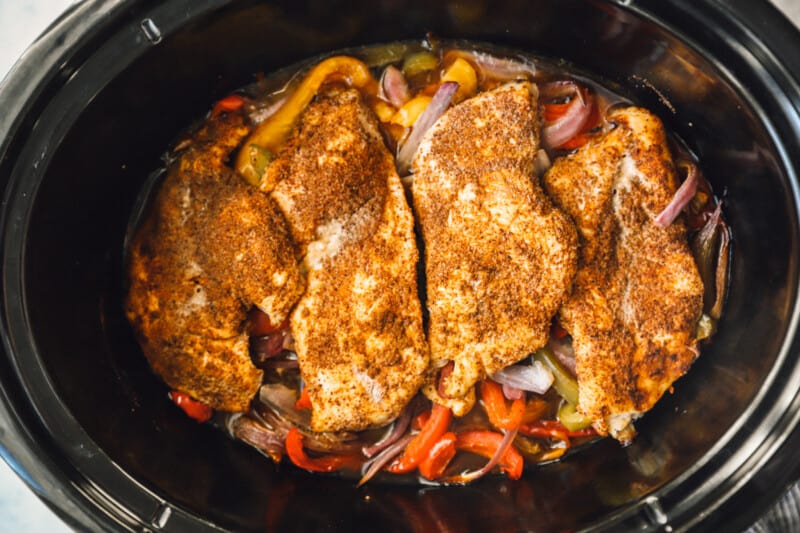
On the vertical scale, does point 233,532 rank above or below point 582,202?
below

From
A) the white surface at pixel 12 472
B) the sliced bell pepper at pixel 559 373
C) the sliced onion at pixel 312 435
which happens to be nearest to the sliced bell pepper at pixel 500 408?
the sliced bell pepper at pixel 559 373

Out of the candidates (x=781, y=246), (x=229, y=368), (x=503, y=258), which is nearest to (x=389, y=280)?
(x=503, y=258)

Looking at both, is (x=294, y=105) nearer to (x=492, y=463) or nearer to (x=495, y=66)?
(x=495, y=66)

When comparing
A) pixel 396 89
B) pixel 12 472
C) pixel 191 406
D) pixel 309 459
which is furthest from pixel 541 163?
pixel 12 472

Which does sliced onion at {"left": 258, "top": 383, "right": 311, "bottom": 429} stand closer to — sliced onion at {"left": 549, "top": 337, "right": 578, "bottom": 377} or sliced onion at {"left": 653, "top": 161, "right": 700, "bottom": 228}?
sliced onion at {"left": 549, "top": 337, "right": 578, "bottom": 377}

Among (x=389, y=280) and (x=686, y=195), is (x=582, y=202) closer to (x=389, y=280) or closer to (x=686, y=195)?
(x=686, y=195)

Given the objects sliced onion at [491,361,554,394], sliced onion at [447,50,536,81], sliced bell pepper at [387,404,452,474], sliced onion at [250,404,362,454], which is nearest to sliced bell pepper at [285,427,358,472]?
sliced onion at [250,404,362,454]

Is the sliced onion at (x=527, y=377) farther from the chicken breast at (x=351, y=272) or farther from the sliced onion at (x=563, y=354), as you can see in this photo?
the chicken breast at (x=351, y=272)
